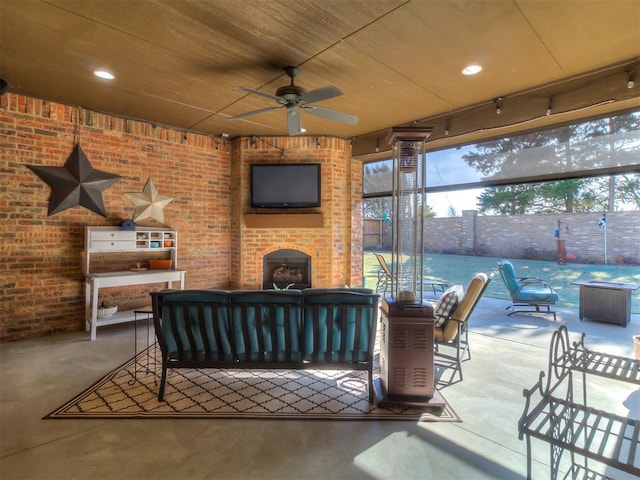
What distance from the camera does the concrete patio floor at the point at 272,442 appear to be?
5.98ft

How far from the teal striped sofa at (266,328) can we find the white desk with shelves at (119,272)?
1.74 meters

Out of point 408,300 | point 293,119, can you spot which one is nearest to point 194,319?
point 408,300

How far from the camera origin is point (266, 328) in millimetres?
2643

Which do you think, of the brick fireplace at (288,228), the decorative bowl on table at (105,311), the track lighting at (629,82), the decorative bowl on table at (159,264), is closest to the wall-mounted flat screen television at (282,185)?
the brick fireplace at (288,228)

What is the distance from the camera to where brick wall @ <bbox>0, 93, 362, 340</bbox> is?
156 inches

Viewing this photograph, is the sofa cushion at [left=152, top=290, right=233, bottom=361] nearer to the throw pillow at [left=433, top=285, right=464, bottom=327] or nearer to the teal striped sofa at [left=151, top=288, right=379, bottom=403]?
the teal striped sofa at [left=151, top=288, right=379, bottom=403]

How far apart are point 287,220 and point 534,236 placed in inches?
363

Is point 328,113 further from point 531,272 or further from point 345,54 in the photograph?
point 531,272

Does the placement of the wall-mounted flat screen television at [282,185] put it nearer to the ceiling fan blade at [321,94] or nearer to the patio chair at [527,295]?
the ceiling fan blade at [321,94]

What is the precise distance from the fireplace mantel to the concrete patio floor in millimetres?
3044

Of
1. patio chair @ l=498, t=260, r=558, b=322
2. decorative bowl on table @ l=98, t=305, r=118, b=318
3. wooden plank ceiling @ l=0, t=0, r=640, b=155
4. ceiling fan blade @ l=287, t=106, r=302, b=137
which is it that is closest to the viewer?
wooden plank ceiling @ l=0, t=0, r=640, b=155

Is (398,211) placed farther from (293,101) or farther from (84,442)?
(84,442)

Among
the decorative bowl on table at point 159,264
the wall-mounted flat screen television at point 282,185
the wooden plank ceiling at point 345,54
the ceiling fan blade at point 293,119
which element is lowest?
the decorative bowl on table at point 159,264

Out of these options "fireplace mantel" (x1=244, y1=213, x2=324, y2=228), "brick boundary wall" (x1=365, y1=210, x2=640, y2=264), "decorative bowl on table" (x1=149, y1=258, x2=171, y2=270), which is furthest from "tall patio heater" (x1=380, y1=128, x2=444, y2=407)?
"brick boundary wall" (x1=365, y1=210, x2=640, y2=264)
